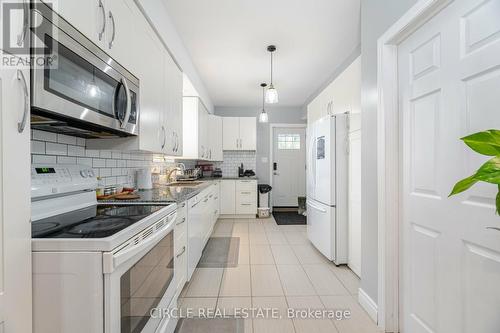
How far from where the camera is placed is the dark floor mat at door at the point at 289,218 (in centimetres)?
477

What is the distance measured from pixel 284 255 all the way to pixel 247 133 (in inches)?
119

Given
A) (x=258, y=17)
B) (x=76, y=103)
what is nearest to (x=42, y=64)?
(x=76, y=103)

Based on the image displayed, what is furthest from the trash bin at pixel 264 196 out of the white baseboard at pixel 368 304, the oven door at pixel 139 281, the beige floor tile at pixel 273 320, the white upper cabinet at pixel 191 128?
the oven door at pixel 139 281

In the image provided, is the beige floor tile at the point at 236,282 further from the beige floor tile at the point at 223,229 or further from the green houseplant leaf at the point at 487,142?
the green houseplant leaf at the point at 487,142

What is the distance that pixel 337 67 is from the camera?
11.9ft

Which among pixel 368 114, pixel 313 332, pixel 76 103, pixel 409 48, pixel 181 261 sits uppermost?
pixel 409 48

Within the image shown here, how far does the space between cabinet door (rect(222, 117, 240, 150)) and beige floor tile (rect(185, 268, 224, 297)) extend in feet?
10.4

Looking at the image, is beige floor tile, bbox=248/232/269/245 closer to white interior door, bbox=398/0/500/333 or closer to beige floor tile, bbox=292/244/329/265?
beige floor tile, bbox=292/244/329/265

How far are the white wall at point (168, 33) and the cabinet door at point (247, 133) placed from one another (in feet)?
6.38

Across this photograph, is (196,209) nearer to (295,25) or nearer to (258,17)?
(258,17)

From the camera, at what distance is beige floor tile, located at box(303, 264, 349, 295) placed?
85.7 inches

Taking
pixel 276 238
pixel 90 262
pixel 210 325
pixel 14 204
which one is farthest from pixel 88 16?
A: pixel 276 238

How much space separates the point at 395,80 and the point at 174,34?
2231 millimetres

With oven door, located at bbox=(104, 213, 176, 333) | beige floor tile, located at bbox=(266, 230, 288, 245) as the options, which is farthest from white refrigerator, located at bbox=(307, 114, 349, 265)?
oven door, located at bbox=(104, 213, 176, 333)
